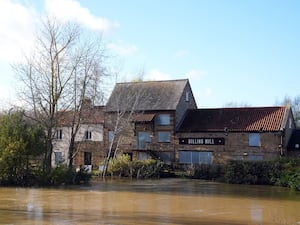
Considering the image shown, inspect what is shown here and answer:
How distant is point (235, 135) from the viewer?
3934 centimetres

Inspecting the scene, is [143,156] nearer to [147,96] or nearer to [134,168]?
[134,168]

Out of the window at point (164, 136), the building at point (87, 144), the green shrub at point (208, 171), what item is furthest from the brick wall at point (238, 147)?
the building at point (87, 144)

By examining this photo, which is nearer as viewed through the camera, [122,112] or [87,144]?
[122,112]

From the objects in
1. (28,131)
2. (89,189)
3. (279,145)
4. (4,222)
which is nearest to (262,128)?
(279,145)

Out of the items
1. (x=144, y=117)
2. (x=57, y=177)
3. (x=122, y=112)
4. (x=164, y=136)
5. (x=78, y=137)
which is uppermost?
(x=122, y=112)

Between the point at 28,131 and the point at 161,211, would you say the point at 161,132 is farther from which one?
the point at 161,211

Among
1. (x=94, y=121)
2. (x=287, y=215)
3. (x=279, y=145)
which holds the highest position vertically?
(x=94, y=121)

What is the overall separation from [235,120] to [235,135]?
1878 millimetres

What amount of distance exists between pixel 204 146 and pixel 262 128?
18.0 feet

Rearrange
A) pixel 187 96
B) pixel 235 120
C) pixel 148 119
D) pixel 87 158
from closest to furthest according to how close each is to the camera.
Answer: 1. pixel 235 120
2. pixel 148 119
3. pixel 187 96
4. pixel 87 158

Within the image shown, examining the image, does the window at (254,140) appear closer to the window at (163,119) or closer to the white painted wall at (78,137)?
the window at (163,119)

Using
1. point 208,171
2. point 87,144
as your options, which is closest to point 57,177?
point 208,171

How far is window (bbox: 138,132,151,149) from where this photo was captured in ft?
141

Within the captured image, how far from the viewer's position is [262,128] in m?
38.3
